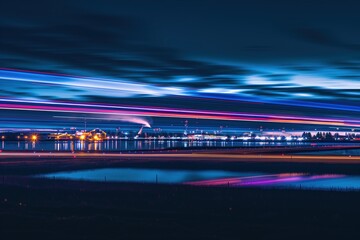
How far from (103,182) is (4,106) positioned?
93.2ft

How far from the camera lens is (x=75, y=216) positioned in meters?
12.7

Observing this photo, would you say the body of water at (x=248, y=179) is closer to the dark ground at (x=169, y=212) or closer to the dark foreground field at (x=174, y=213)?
the dark ground at (x=169, y=212)

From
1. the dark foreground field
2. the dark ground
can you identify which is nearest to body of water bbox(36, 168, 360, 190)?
the dark ground

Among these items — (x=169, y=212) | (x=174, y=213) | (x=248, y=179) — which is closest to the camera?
(x=174, y=213)

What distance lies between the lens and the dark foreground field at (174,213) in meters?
10.7

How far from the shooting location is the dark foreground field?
10.7 m

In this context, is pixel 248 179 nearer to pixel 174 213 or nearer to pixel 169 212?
pixel 169 212

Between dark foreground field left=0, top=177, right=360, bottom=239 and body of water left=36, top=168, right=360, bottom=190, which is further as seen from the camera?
body of water left=36, top=168, right=360, bottom=190

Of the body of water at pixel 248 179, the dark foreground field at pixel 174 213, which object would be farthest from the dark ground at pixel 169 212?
the body of water at pixel 248 179

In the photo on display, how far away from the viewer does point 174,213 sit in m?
13.2

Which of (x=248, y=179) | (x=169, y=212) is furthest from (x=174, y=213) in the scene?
(x=248, y=179)

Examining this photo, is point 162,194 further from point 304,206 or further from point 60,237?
point 60,237

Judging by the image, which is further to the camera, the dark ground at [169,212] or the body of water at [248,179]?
the body of water at [248,179]

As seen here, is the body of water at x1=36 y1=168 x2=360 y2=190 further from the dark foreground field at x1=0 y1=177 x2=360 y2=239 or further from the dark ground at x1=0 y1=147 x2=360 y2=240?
the dark foreground field at x1=0 y1=177 x2=360 y2=239
